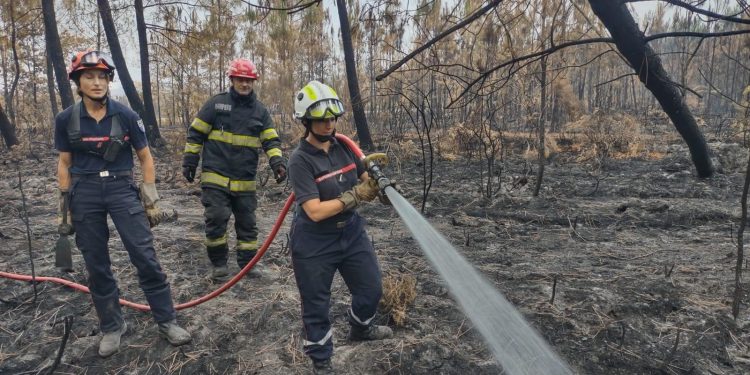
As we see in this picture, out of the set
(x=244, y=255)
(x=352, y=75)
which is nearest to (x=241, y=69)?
(x=244, y=255)

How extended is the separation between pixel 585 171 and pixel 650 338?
6.40 meters

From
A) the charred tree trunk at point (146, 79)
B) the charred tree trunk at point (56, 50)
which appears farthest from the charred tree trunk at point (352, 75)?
the charred tree trunk at point (56, 50)

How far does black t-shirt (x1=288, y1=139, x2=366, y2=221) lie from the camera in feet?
8.19

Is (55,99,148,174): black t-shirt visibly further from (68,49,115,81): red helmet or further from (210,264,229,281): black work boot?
(210,264,229,281): black work boot

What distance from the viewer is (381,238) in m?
5.29

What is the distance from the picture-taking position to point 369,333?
3.01 m

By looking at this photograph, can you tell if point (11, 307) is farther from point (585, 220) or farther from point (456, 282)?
point (585, 220)

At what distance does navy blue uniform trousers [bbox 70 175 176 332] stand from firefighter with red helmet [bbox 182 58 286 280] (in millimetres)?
1011

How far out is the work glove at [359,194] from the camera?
246 cm

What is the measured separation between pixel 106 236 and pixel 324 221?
5.02 feet

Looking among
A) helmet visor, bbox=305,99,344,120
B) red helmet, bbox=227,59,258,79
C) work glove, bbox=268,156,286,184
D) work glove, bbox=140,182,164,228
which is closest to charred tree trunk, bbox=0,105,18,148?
red helmet, bbox=227,59,258,79

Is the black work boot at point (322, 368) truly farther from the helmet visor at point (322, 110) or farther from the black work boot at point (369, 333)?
the helmet visor at point (322, 110)

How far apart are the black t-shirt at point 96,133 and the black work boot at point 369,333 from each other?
1.82m

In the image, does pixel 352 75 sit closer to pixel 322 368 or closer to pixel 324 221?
pixel 324 221
